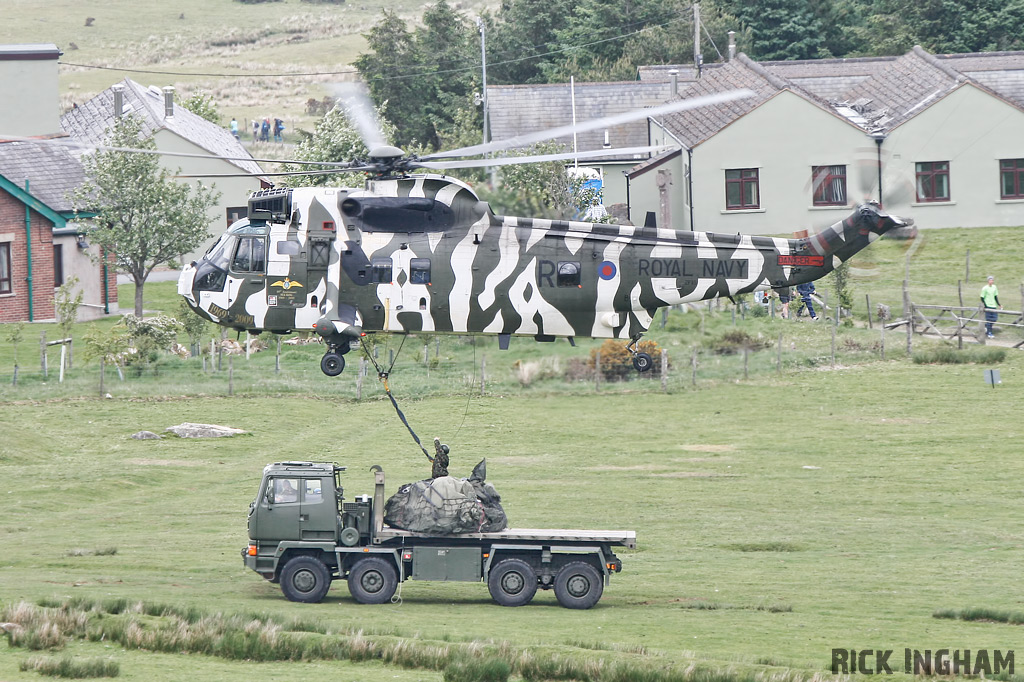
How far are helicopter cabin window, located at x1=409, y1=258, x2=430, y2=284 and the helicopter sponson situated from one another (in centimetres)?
2

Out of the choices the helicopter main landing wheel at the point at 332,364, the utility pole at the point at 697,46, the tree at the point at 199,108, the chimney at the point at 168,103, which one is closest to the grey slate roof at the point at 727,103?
the utility pole at the point at 697,46

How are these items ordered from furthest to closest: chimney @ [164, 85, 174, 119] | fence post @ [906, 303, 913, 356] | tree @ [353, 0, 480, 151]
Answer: tree @ [353, 0, 480, 151] < chimney @ [164, 85, 174, 119] < fence post @ [906, 303, 913, 356]

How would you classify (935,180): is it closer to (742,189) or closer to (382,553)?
(742,189)

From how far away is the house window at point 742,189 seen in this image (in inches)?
2392

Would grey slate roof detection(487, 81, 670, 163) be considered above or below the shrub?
above

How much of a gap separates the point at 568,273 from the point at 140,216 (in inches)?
1354

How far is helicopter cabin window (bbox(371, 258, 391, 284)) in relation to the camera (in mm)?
29230

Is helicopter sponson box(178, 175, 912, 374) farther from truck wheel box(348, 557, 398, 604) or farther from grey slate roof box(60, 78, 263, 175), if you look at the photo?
grey slate roof box(60, 78, 263, 175)

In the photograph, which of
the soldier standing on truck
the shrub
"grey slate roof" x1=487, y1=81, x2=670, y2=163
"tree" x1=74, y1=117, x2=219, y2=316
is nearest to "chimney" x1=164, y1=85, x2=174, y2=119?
"grey slate roof" x1=487, y1=81, x2=670, y2=163

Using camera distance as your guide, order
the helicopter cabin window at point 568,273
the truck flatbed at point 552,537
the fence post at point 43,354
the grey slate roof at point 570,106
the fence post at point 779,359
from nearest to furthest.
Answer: the helicopter cabin window at point 568,273, the truck flatbed at point 552,537, the fence post at point 43,354, the fence post at point 779,359, the grey slate roof at point 570,106

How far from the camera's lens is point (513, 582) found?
30.7 metres

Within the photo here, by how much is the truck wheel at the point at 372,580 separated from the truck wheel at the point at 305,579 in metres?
0.58

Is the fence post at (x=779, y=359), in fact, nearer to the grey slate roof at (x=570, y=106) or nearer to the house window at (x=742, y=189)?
the house window at (x=742, y=189)

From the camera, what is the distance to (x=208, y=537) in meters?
36.7
